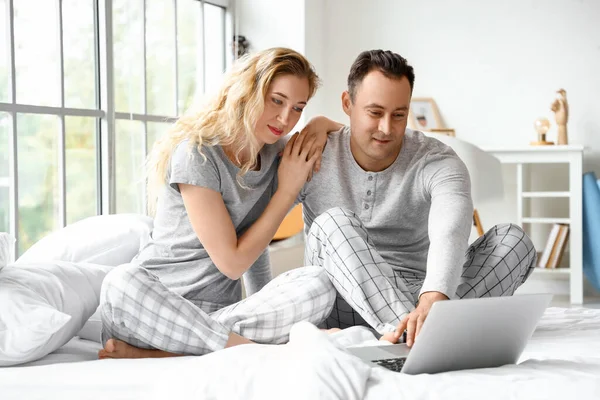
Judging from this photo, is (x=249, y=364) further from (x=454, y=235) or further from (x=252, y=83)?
(x=252, y=83)

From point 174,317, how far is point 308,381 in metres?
0.62

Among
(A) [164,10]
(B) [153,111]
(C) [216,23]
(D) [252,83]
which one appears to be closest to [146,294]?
(D) [252,83]

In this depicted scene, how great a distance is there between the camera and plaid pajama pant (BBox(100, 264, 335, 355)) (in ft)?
5.60

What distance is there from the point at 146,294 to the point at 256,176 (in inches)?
17.5

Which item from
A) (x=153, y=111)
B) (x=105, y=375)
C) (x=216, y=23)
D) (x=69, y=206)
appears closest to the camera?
(x=105, y=375)

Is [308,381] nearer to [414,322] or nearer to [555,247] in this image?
[414,322]

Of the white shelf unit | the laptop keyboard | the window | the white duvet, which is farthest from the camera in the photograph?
the white shelf unit

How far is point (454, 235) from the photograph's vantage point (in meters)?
1.77

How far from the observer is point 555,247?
4062 mm

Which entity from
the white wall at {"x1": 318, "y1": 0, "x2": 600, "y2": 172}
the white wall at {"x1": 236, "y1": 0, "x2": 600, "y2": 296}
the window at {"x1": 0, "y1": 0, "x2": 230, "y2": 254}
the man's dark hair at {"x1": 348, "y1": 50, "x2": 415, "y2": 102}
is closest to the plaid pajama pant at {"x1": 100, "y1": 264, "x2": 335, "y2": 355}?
the man's dark hair at {"x1": 348, "y1": 50, "x2": 415, "y2": 102}

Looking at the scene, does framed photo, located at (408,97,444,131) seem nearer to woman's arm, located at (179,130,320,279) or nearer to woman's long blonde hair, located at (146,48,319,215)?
woman's long blonde hair, located at (146,48,319,215)

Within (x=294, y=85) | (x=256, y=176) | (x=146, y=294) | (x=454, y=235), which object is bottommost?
(x=146, y=294)

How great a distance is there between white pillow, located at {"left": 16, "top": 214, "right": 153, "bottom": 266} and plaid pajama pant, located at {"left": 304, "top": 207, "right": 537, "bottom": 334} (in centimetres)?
53

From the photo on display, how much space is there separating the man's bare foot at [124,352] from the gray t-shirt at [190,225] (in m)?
0.19
